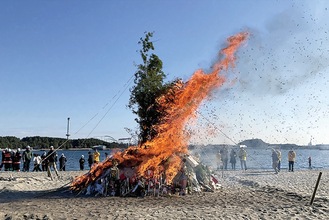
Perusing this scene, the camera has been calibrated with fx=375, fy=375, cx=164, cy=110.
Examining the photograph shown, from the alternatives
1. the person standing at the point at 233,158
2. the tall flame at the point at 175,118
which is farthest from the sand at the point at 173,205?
the person standing at the point at 233,158

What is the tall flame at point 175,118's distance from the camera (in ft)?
56.9

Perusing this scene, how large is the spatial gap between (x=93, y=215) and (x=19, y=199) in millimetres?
5672

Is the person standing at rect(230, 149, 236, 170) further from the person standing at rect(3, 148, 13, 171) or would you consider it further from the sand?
the person standing at rect(3, 148, 13, 171)

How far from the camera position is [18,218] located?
11695mm

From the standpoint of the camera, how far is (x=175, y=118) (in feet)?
58.0

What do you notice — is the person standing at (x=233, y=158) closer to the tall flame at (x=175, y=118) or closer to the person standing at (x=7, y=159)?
the tall flame at (x=175, y=118)

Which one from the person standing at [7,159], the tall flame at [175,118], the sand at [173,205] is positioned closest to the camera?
the sand at [173,205]

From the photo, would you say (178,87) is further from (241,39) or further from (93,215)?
(93,215)

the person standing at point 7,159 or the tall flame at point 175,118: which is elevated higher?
the tall flame at point 175,118

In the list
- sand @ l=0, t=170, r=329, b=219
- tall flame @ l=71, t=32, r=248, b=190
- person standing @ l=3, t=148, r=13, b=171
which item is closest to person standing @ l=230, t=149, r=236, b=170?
sand @ l=0, t=170, r=329, b=219

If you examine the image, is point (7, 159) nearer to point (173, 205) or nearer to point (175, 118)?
point (175, 118)

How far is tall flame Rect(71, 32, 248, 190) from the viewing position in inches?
682

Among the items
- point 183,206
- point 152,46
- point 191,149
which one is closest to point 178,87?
point 152,46

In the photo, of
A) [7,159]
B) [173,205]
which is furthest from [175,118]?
[7,159]
